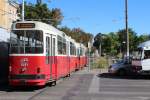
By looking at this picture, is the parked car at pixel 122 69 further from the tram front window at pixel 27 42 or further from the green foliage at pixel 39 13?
the green foliage at pixel 39 13

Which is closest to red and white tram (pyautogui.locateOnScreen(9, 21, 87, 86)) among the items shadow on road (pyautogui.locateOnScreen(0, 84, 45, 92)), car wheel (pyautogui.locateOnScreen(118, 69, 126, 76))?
shadow on road (pyautogui.locateOnScreen(0, 84, 45, 92))

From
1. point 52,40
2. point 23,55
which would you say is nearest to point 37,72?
point 23,55

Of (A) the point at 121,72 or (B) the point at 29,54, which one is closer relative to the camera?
(B) the point at 29,54

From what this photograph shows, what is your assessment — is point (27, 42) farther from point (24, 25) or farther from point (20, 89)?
point (20, 89)

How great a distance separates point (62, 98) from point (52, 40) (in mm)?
6140

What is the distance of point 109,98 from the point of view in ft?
63.4

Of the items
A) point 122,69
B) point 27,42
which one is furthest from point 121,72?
point 27,42

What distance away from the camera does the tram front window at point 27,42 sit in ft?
74.0

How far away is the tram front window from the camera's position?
2255cm

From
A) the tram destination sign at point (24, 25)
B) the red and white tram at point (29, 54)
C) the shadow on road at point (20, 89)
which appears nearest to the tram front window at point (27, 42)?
the red and white tram at point (29, 54)

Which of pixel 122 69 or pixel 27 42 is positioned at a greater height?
pixel 27 42

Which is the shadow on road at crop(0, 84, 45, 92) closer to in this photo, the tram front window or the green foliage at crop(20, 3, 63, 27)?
the tram front window

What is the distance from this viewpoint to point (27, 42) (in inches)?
889

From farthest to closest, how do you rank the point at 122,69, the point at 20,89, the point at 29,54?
the point at 122,69, the point at 20,89, the point at 29,54
